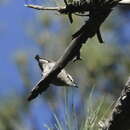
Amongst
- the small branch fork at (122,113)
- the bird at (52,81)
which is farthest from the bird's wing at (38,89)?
the small branch fork at (122,113)

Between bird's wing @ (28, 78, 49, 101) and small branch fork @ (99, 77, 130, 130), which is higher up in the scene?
bird's wing @ (28, 78, 49, 101)

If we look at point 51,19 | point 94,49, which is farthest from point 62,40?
point 94,49

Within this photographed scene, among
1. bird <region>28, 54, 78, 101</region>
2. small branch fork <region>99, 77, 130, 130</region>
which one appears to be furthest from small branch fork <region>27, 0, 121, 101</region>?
small branch fork <region>99, 77, 130, 130</region>

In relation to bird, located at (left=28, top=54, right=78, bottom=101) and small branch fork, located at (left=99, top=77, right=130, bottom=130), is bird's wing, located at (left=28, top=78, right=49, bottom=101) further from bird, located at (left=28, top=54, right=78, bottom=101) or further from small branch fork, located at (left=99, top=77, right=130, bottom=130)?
small branch fork, located at (left=99, top=77, right=130, bottom=130)

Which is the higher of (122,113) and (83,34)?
(83,34)

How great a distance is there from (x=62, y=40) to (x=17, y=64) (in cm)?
53

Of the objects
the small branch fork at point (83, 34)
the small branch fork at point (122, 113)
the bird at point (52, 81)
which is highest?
the small branch fork at point (83, 34)

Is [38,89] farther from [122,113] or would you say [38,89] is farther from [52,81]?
[122,113]

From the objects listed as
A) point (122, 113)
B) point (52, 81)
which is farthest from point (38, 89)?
point (122, 113)

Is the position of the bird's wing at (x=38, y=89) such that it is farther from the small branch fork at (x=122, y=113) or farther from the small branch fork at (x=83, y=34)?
the small branch fork at (x=122, y=113)

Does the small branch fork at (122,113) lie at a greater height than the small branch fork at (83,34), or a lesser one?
lesser

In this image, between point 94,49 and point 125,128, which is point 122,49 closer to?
point 94,49

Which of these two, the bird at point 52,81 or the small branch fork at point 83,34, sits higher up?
the small branch fork at point 83,34

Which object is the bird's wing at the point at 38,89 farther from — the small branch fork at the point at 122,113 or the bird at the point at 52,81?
the small branch fork at the point at 122,113
